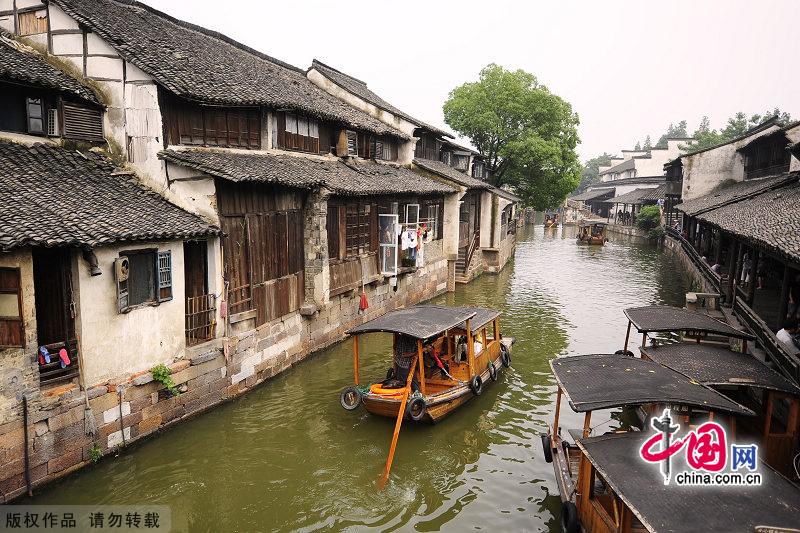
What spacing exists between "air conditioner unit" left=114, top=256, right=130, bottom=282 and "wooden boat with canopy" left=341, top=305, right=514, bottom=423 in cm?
485

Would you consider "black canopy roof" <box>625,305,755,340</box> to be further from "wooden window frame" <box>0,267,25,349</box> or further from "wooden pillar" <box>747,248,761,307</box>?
"wooden window frame" <box>0,267,25,349</box>

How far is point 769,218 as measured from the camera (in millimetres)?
13953

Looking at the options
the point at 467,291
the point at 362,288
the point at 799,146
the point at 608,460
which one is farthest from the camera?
the point at 467,291

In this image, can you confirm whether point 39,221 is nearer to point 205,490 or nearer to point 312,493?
point 205,490

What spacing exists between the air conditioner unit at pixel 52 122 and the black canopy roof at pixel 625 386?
39.3 ft

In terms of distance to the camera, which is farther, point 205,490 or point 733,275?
point 733,275

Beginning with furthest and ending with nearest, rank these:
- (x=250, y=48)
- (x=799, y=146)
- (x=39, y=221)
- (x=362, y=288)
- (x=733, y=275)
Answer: (x=250, y=48)
(x=362, y=288)
(x=733, y=275)
(x=799, y=146)
(x=39, y=221)

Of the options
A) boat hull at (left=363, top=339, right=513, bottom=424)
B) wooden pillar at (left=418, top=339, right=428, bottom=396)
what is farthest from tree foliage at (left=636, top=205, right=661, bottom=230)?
wooden pillar at (left=418, top=339, right=428, bottom=396)

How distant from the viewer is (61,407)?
9.70m

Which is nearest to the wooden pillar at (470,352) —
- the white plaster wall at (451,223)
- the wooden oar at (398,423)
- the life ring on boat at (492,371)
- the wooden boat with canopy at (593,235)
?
the life ring on boat at (492,371)

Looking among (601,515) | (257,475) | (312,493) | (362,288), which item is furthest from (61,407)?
(362,288)

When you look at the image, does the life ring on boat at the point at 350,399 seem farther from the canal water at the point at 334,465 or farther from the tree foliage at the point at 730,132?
the tree foliage at the point at 730,132

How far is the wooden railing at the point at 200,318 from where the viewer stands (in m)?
12.9

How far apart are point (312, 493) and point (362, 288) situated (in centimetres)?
1020
